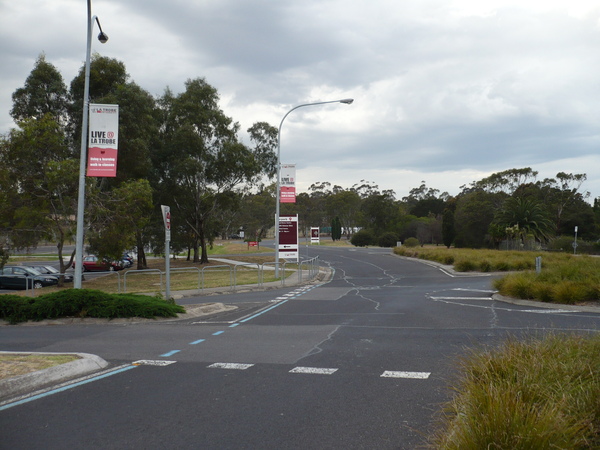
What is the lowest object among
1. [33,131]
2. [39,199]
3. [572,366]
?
[572,366]

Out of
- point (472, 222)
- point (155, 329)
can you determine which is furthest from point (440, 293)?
point (472, 222)

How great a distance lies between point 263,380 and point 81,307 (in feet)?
27.6

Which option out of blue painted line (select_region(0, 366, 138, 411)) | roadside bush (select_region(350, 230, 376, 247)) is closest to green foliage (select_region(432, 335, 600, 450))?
blue painted line (select_region(0, 366, 138, 411))

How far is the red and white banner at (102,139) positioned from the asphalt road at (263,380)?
180 inches

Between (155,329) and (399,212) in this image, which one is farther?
(399,212)

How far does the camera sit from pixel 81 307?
537 inches

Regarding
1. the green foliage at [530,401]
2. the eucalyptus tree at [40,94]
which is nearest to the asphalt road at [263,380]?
the green foliage at [530,401]

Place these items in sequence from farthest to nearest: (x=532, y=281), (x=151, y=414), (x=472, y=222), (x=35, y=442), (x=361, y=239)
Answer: (x=361, y=239), (x=472, y=222), (x=532, y=281), (x=151, y=414), (x=35, y=442)

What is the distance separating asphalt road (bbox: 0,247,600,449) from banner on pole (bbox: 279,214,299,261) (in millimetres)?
14303

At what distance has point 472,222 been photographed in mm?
65500

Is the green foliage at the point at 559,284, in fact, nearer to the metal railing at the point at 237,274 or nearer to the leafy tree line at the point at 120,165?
the metal railing at the point at 237,274

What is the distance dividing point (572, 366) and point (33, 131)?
2586cm

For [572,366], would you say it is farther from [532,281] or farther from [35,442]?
[532,281]

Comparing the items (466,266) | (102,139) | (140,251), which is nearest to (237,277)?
(140,251)
